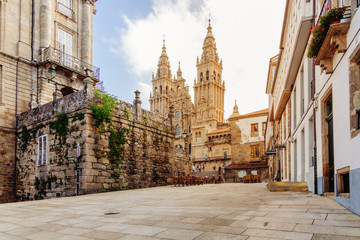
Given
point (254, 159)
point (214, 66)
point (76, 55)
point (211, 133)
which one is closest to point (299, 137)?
point (76, 55)

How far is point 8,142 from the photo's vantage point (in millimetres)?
16641


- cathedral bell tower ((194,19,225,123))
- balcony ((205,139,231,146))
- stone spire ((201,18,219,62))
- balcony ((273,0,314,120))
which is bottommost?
balcony ((205,139,231,146))

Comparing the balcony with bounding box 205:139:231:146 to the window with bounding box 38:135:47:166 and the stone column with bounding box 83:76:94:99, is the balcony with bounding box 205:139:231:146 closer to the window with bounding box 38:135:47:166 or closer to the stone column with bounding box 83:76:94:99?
the window with bounding box 38:135:47:166

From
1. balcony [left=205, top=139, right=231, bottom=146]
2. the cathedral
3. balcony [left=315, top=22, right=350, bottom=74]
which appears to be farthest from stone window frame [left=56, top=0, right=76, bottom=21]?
the cathedral

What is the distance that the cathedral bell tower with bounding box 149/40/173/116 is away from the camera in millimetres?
84875

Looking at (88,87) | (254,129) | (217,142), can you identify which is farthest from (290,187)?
(217,142)

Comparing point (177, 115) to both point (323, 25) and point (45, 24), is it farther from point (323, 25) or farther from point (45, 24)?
point (323, 25)

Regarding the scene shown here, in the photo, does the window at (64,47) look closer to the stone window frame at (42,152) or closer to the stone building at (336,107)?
the stone window frame at (42,152)

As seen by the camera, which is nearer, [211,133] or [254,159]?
[254,159]

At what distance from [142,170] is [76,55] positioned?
10.9 m

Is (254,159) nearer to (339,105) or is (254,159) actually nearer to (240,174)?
(240,174)

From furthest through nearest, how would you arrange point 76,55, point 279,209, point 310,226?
point 76,55 < point 279,209 < point 310,226

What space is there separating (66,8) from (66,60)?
4.17 meters

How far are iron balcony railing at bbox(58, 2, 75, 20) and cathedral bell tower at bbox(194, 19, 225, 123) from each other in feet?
166
